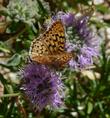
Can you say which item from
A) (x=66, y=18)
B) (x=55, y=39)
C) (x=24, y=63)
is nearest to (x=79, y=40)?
(x=66, y=18)

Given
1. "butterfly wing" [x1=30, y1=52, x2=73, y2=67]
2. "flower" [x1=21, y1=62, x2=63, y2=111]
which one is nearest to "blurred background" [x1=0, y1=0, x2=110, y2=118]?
"flower" [x1=21, y1=62, x2=63, y2=111]

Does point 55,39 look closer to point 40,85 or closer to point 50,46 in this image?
point 50,46

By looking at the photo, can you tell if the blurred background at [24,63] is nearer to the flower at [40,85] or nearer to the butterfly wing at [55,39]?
the flower at [40,85]

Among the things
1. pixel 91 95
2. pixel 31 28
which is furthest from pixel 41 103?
pixel 91 95

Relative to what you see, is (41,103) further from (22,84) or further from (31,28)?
(31,28)

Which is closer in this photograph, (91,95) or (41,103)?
(41,103)

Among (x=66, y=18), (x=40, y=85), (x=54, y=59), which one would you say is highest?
(x=66, y=18)

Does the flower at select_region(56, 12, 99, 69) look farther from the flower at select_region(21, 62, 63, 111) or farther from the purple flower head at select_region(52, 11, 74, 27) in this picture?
the flower at select_region(21, 62, 63, 111)
